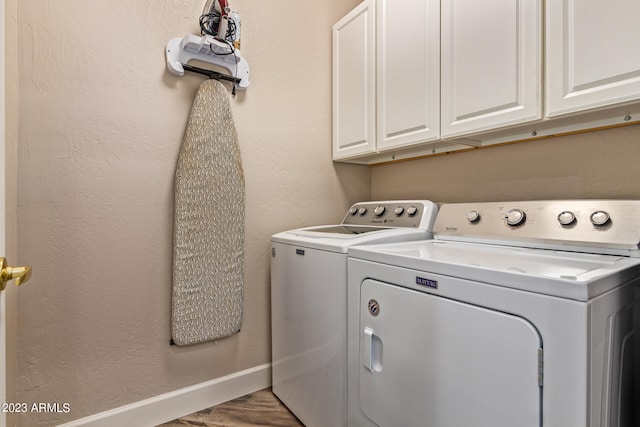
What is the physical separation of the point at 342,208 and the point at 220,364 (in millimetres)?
1211

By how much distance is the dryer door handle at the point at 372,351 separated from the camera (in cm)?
111

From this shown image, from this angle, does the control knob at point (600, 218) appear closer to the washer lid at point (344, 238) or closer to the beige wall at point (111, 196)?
the washer lid at point (344, 238)

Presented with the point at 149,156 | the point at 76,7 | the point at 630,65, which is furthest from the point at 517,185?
the point at 76,7

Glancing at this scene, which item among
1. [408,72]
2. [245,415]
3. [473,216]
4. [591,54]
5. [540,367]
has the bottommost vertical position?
[245,415]

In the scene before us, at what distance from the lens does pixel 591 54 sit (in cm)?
104

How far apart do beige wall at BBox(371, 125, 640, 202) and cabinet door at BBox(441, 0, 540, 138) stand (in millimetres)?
358

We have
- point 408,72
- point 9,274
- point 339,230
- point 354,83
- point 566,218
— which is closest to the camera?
point 9,274

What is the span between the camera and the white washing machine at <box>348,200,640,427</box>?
69cm

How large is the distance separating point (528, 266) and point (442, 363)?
0.36m

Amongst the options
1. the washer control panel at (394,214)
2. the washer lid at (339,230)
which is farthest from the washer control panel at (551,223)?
the washer lid at (339,230)

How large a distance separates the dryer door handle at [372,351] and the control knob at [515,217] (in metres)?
0.72

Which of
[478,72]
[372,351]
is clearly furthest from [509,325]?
[478,72]

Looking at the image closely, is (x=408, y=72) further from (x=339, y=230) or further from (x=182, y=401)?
(x=182, y=401)

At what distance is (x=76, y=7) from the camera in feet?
4.44
